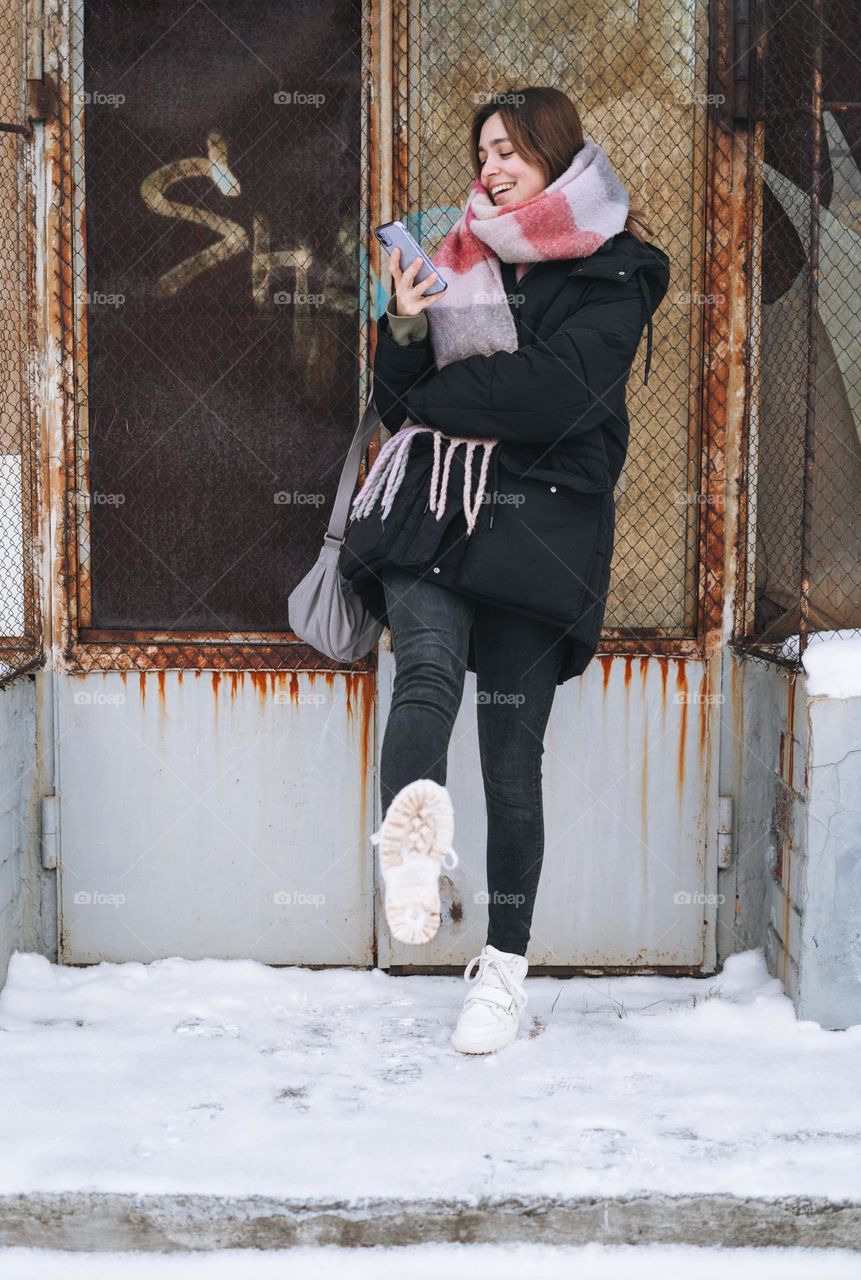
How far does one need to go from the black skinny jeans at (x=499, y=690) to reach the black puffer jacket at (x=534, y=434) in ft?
0.24

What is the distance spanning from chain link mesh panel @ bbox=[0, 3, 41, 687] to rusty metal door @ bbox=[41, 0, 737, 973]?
0.23 feet

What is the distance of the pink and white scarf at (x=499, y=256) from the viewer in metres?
2.77

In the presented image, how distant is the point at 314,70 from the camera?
3.55 metres

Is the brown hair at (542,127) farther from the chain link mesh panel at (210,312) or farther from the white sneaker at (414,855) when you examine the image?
the white sneaker at (414,855)

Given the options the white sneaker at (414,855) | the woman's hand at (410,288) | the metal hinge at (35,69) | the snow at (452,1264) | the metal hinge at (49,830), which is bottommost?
the snow at (452,1264)

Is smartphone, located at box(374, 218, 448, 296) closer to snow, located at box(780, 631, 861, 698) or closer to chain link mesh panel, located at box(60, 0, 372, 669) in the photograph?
chain link mesh panel, located at box(60, 0, 372, 669)

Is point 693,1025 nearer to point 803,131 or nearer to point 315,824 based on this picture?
point 315,824

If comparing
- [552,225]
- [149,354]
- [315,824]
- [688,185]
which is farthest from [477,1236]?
[688,185]

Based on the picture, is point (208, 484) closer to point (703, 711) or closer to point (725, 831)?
point (703, 711)

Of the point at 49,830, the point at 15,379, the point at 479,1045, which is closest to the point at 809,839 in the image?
the point at 479,1045

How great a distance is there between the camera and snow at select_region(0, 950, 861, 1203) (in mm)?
2379

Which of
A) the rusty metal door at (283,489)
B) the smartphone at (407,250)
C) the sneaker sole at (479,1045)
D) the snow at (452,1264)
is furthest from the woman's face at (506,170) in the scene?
the snow at (452,1264)

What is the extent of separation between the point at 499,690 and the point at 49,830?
56.6 inches

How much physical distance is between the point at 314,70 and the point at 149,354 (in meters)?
0.90
